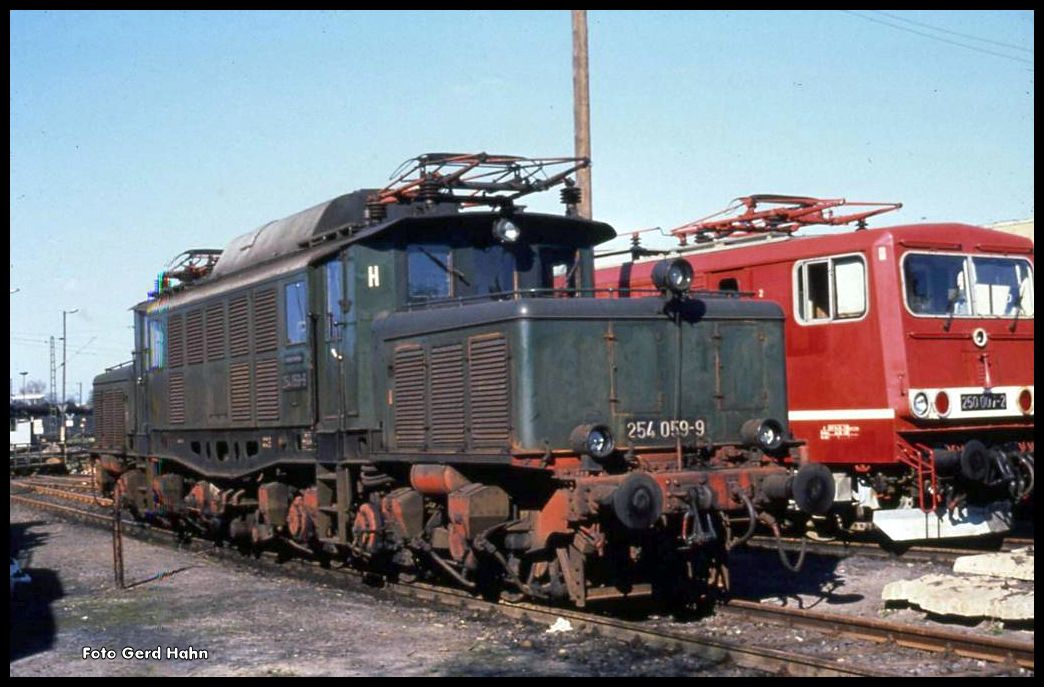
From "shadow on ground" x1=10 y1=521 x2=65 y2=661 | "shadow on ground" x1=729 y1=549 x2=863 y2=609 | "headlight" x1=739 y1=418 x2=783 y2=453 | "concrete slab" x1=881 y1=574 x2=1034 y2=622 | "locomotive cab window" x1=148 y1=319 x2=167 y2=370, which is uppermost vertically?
"locomotive cab window" x1=148 y1=319 x2=167 y2=370

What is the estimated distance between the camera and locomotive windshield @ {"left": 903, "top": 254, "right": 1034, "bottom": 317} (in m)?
14.2

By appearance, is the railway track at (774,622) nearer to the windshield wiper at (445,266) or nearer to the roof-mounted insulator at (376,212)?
the windshield wiper at (445,266)

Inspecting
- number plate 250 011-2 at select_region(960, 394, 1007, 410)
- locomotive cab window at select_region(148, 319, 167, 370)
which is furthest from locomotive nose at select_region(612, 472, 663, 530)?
locomotive cab window at select_region(148, 319, 167, 370)

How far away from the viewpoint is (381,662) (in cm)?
883

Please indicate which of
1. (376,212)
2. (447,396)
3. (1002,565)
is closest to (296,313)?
(376,212)

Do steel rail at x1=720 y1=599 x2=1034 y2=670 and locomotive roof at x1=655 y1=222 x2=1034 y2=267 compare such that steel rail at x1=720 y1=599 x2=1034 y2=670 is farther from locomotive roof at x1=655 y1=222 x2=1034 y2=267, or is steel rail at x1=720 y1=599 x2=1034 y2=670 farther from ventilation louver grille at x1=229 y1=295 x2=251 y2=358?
ventilation louver grille at x1=229 y1=295 x2=251 y2=358

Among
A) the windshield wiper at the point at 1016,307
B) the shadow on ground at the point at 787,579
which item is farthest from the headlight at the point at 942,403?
the shadow on ground at the point at 787,579

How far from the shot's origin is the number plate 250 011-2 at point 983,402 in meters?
14.1

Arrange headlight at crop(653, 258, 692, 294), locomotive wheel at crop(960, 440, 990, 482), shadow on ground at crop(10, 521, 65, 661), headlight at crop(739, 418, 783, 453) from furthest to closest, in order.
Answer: locomotive wheel at crop(960, 440, 990, 482)
headlight at crop(739, 418, 783, 453)
headlight at crop(653, 258, 692, 294)
shadow on ground at crop(10, 521, 65, 661)

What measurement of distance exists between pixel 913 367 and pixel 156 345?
10.2m

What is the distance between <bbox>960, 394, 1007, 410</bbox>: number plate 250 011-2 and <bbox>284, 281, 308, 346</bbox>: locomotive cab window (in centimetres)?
725

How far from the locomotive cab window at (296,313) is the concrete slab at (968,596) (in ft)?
20.3

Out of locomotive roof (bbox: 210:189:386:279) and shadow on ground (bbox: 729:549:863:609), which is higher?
locomotive roof (bbox: 210:189:386:279)

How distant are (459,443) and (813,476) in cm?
288
